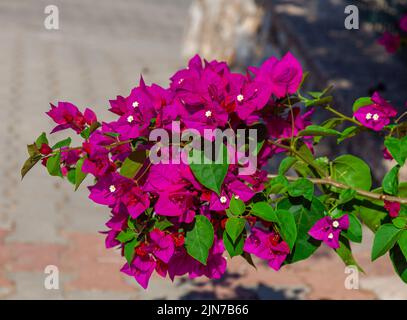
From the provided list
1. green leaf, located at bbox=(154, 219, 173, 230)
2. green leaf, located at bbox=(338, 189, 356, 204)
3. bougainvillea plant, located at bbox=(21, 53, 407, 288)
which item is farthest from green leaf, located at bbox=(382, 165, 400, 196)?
green leaf, located at bbox=(154, 219, 173, 230)

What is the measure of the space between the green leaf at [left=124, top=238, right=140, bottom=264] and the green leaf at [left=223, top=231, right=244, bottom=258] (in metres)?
0.26

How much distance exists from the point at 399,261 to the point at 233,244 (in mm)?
542

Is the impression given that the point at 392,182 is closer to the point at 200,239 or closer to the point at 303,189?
the point at 303,189

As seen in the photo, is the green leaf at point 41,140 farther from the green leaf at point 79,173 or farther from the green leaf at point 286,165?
the green leaf at point 286,165

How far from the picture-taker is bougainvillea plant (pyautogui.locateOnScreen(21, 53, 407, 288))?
219cm

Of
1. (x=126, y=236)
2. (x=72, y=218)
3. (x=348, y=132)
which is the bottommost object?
(x=72, y=218)

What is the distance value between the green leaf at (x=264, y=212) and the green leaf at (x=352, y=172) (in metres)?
0.35

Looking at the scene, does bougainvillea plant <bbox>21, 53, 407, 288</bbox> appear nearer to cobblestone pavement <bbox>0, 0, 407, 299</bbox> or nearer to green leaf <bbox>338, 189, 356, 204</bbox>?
green leaf <bbox>338, 189, 356, 204</bbox>

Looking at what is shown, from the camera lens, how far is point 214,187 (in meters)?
2.08

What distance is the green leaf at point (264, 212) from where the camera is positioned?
2197 millimetres

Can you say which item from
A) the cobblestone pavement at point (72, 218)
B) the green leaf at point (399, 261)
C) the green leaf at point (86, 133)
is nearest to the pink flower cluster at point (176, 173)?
the green leaf at point (86, 133)

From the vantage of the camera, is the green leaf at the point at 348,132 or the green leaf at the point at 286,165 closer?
the green leaf at the point at 286,165

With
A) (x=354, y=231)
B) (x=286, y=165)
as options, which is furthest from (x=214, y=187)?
(x=354, y=231)
